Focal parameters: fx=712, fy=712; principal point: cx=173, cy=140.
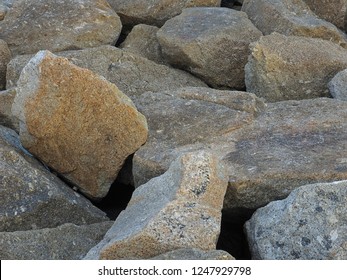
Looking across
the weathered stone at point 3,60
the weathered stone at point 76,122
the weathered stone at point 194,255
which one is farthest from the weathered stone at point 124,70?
the weathered stone at point 194,255

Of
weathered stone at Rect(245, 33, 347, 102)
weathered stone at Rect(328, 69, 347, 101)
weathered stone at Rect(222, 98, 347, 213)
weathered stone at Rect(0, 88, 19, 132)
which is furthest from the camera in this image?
weathered stone at Rect(245, 33, 347, 102)

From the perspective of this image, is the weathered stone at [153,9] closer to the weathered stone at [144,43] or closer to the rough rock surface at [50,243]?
the weathered stone at [144,43]

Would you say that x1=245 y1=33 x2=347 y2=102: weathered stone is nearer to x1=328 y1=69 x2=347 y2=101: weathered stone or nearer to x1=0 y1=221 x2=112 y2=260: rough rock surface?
x1=328 y1=69 x2=347 y2=101: weathered stone

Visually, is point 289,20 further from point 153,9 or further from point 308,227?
point 308,227

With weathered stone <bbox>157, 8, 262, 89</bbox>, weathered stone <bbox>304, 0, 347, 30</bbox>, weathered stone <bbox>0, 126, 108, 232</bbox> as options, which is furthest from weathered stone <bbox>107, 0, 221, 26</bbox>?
weathered stone <bbox>0, 126, 108, 232</bbox>

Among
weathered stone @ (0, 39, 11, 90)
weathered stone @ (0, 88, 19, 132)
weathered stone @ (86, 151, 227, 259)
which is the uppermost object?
weathered stone @ (86, 151, 227, 259)

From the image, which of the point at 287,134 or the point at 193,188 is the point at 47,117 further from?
the point at 287,134

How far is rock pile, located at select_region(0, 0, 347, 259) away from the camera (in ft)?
10.3

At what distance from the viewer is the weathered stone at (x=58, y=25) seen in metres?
5.53

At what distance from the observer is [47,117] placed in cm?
382

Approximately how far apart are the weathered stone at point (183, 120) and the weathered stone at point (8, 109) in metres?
0.78

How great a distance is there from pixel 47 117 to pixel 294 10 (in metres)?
2.91

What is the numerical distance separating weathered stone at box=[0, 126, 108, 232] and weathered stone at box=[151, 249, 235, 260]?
1.06 m

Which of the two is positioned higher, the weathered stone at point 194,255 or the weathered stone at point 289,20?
the weathered stone at point 194,255
